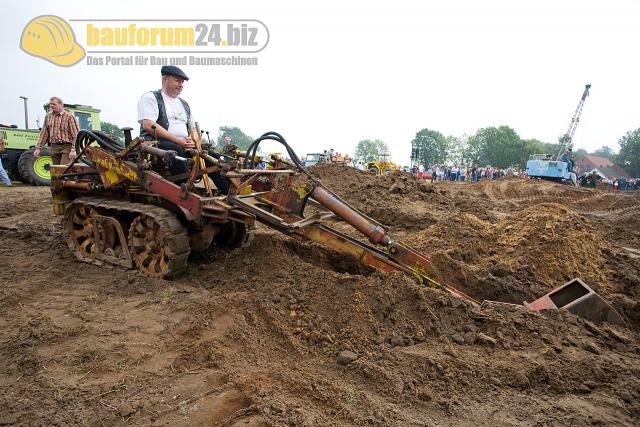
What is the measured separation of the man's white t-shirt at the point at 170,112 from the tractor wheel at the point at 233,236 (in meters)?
1.43

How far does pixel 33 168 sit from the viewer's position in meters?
12.5

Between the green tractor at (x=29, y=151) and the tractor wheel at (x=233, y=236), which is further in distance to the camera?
the green tractor at (x=29, y=151)

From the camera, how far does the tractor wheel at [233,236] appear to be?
18.5 feet

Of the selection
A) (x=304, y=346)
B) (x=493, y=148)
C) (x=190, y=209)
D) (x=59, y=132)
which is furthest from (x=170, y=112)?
(x=493, y=148)

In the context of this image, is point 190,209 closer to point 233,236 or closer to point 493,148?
point 233,236

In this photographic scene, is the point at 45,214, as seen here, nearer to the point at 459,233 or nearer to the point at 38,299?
the point at 38,299

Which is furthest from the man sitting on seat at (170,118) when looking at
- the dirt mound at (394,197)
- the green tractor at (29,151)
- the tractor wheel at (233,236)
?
the green tractor at (29,151)

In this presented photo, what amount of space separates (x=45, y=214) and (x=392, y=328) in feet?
26.9

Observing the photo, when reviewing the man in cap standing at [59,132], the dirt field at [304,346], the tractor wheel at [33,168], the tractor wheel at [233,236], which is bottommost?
the dirt field at [304,346]

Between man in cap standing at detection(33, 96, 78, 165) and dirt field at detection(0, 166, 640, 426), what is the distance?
2910 mm

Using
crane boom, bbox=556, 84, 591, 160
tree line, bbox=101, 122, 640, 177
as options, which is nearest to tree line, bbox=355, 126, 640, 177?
tree line, bbox=101, 122, 640, 177

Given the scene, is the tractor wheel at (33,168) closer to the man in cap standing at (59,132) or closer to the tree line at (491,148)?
the man in cap standing at (59,132)

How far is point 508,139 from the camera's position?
222 ft

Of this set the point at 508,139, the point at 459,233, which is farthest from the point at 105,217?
the point at 508,139
